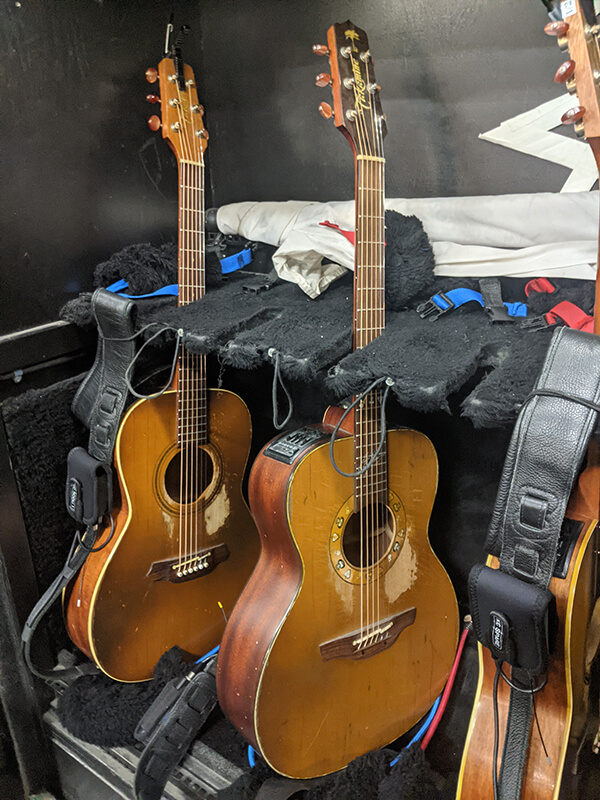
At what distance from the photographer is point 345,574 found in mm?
1130

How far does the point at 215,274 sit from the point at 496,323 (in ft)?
2.11

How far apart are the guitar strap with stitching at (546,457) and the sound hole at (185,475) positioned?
2.47 ft

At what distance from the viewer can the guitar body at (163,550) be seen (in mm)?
1292

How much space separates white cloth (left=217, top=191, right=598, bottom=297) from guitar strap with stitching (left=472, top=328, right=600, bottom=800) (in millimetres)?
343

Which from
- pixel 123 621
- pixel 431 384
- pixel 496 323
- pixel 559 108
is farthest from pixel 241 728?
pixel 559 108

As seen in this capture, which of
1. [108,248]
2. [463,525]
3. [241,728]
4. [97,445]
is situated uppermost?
[108,248]

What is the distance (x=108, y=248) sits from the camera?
1.48m

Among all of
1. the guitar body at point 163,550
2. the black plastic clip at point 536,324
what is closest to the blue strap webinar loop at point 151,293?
the guitar body at point 163,550

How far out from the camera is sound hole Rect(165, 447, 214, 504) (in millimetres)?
1367

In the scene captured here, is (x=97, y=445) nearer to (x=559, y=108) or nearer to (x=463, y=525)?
(x=463, y=525)

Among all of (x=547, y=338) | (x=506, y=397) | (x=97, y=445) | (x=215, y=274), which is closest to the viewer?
(x=506, y=397)

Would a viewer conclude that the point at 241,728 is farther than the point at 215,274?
No

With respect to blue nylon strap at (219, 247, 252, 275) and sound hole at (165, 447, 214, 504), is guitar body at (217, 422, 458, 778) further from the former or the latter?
blue nylon strap at (219, 247, 252, 275)

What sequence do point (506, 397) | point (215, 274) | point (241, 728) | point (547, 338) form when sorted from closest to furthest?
point (506, 397) < point (547, 338) < point (241, 728) < point (215, 274)
